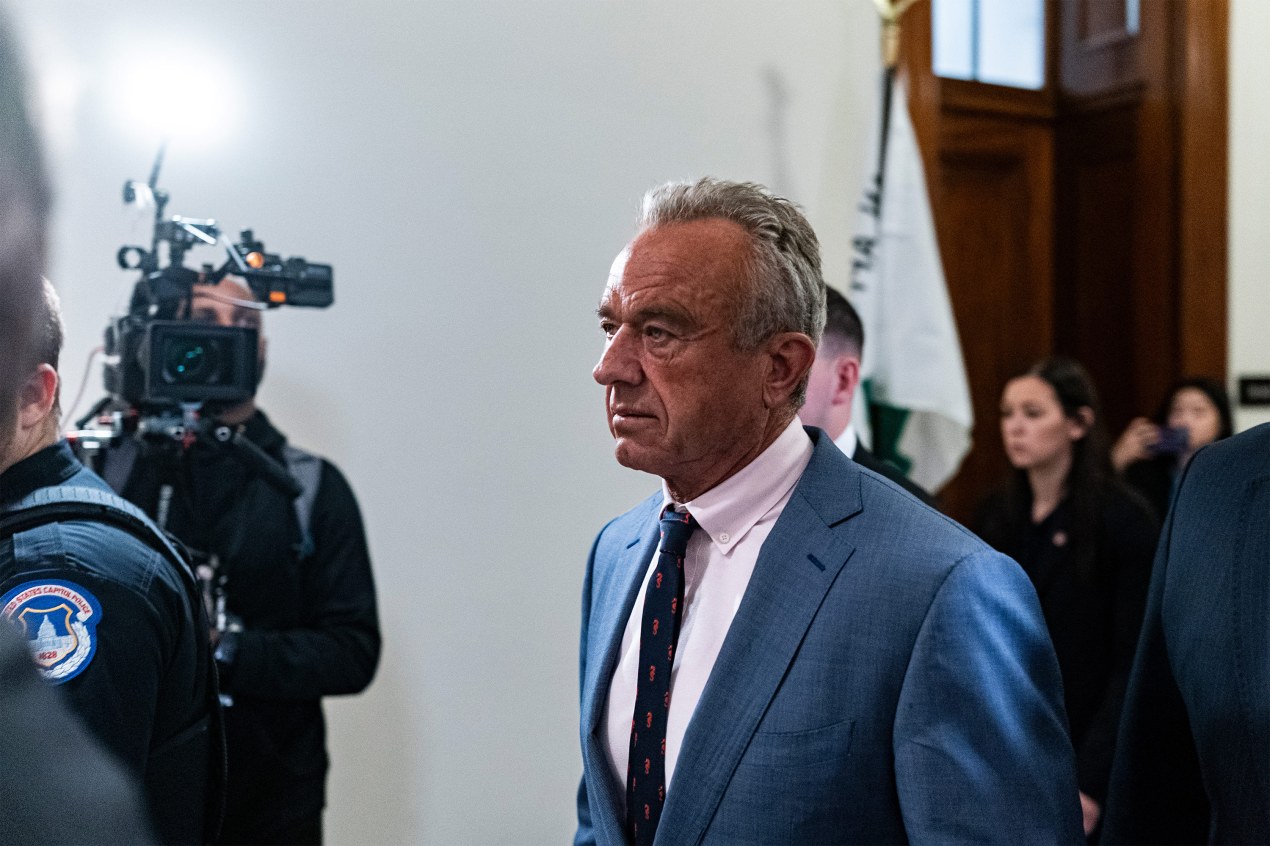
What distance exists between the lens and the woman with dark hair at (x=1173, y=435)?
3035mm

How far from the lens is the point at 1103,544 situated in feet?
7.57

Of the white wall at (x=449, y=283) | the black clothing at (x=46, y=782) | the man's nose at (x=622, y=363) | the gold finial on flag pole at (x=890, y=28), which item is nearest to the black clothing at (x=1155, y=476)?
the gold finial on flag pole at (x=890, y=28)

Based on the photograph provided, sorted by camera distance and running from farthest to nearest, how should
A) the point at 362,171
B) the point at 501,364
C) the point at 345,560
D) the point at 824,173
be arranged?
the point at 824,173 < the point at 501,364 < the point at 362,171 < the point at 345,560

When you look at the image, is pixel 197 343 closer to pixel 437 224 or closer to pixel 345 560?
pixel 345 560

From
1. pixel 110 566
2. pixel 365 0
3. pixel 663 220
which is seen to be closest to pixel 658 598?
pixel 663 220

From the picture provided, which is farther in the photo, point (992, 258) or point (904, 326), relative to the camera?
point (992, 258)

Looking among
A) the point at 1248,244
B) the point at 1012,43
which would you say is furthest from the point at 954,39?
the point at 1248,244

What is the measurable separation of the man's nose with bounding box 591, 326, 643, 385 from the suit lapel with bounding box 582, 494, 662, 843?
195mm

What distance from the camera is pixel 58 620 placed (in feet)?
3.32

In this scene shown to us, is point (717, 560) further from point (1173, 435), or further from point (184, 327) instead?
point (1173, 435)

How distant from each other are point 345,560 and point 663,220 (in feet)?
3.18

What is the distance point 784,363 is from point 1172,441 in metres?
2.27

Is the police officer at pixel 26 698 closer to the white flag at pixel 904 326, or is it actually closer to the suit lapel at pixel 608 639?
the suit lapel at pixel 608 639

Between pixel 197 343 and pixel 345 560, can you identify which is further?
pixel 345 560
